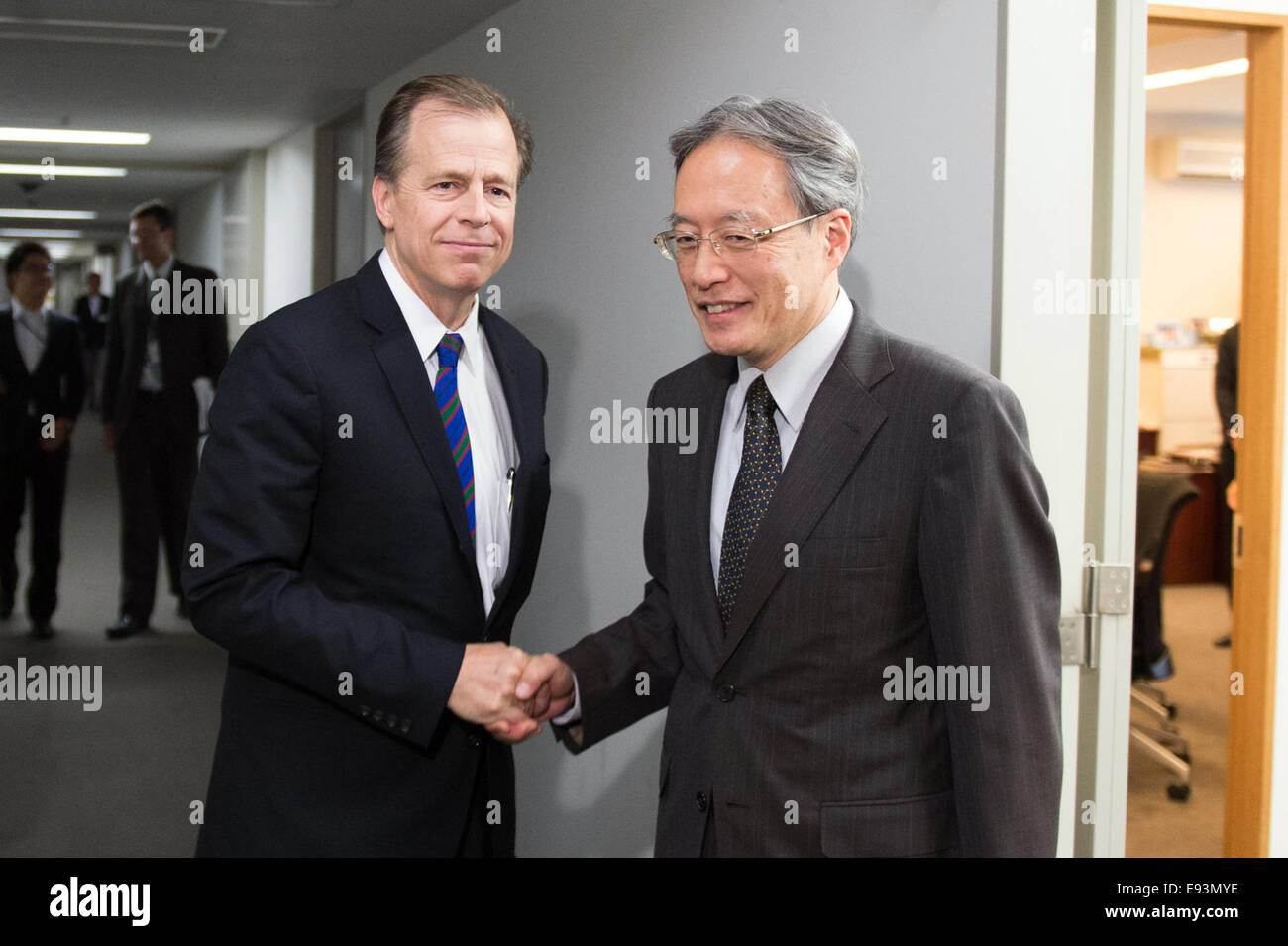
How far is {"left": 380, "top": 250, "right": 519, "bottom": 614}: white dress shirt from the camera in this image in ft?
5.96

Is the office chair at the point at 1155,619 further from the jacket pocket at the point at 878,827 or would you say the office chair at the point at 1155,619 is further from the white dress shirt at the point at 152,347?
the white dress shirt at the point at 152,347

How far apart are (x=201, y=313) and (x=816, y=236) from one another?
1.01 m

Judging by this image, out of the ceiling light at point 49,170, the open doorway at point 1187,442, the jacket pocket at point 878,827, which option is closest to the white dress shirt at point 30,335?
the ceiling light at point 49,170

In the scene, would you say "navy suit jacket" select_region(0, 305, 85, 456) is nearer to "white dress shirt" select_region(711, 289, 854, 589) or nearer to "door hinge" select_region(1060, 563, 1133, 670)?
"white dress shirt" select_region(711, 289, 854, 589)

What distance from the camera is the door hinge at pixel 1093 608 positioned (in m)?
2.24

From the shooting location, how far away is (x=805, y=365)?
1.71 m

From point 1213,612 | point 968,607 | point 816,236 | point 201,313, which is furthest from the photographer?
point 1213,612

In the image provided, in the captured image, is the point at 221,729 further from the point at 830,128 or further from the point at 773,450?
the point at 830,128

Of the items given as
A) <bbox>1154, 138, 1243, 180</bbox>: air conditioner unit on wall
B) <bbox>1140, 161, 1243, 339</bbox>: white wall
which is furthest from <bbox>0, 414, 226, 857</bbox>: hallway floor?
<bbox>1154, 138, 1243, 180</bbox>: air conditioner unit on wall

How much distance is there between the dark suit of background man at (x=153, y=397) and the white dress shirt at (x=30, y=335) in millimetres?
108

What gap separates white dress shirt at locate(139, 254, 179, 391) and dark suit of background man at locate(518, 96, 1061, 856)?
84 cm
